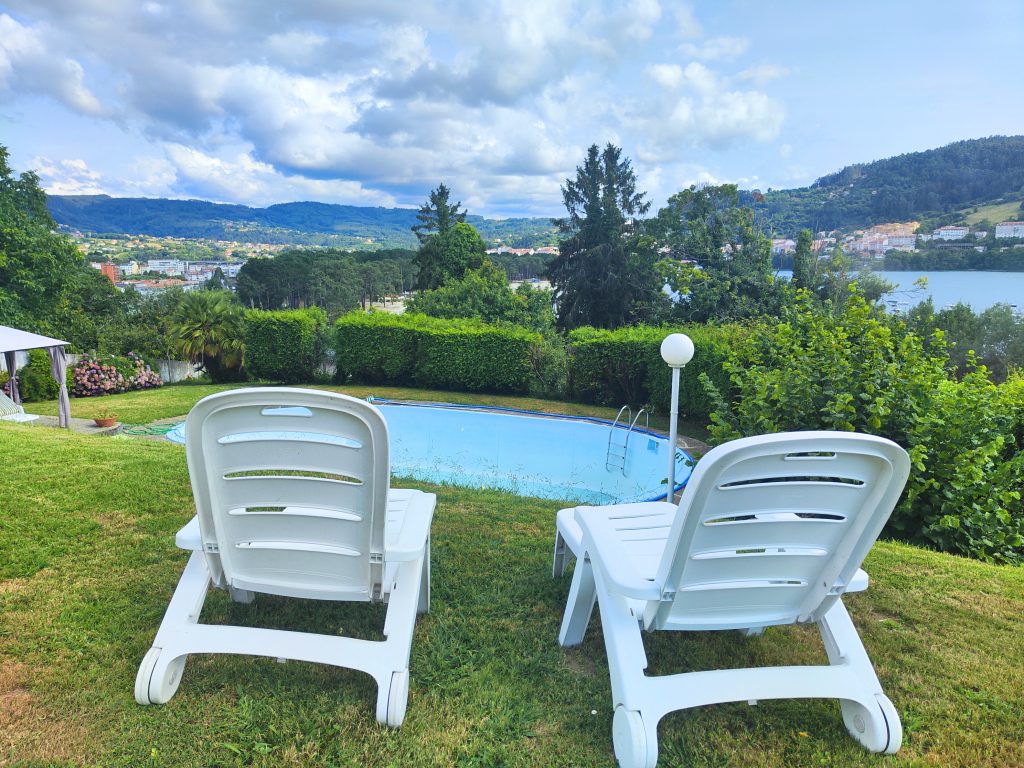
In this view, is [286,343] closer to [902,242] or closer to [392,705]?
[392,705]

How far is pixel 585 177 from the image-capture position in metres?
28.3

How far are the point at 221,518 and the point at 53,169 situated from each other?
2724cm

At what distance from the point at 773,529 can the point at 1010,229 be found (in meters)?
23.2

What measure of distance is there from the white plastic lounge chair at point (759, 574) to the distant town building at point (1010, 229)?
22.5 m

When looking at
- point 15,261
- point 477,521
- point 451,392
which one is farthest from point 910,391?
point 15,261

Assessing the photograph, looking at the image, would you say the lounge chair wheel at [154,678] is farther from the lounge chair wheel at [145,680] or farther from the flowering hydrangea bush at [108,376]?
the flowering hydrangea bush at [108,376]

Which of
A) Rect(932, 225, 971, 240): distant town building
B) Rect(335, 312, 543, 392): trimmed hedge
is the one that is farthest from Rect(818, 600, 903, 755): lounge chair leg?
Rect(932, 225, 971, 240): distant town building

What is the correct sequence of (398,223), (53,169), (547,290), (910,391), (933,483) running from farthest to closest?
(398,223) < (547,290) < (53,169) < (910,391) < (933,483)

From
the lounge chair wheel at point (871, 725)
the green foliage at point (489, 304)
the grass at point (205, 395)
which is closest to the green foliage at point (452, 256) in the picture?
the green foliage at point (489, 304)

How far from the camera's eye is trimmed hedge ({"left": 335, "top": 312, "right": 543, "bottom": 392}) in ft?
43.6

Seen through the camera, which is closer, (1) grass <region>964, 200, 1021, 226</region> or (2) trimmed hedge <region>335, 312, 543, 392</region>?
(2) trimmed hedge <region>335, 312, 543, 392</region>

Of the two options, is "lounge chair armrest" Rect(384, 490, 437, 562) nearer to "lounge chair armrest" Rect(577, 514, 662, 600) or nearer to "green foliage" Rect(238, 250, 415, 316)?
"lounge chair armrest" Rect(577, 514, 662, 600)

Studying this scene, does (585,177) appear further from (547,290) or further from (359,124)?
(359,124)

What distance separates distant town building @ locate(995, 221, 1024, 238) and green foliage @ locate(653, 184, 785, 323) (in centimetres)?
712
